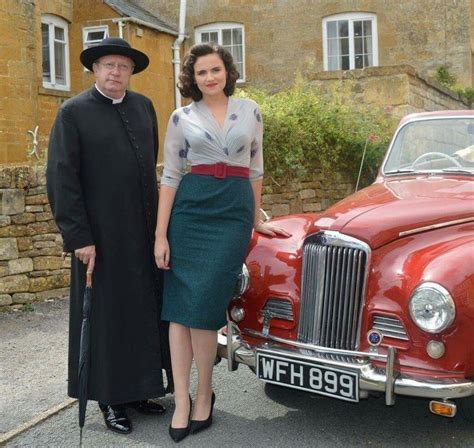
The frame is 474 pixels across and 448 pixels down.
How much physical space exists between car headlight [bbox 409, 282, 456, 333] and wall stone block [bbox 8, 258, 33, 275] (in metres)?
4.60

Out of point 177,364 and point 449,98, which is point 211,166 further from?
point 449,98

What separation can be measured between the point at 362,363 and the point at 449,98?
11.3 m

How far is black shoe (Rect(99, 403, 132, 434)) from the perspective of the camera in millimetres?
3904

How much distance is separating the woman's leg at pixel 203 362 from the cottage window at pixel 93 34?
12772 mm

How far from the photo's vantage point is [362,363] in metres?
3.43

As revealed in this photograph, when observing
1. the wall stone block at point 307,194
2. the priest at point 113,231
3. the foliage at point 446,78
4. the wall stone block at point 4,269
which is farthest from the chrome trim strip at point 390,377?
the foliage at point 446,78

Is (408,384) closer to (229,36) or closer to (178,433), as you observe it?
(178,433)

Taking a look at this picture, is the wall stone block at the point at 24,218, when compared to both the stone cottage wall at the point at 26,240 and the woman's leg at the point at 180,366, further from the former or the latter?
the woman's leg at the point at 180,366

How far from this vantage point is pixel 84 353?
3.68 metres

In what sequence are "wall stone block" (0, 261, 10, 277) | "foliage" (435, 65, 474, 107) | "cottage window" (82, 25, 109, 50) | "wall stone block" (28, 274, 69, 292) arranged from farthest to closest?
"foliage" (435, 65, 474, 107) < "cottage window" (82, 25, 109, 50) < "wall stone block" (28, 274, 69, 292) < "wall stone block" (0, 261, 10, 277)

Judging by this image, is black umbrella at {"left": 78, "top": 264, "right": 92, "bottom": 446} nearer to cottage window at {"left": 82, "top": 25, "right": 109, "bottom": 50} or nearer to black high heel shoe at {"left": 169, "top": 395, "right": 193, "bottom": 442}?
black high heel shoe at {"left": 169, "top": 395, "right": 193, "bottom": 442}

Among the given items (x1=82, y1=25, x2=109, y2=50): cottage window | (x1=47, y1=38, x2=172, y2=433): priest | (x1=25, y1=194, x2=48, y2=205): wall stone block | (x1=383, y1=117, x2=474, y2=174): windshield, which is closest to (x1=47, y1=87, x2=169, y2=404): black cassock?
(x1=47, y1=38, x2=172, y2=433): priest

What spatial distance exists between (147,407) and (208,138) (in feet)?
5.40

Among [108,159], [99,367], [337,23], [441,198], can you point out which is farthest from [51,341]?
[337,23]
